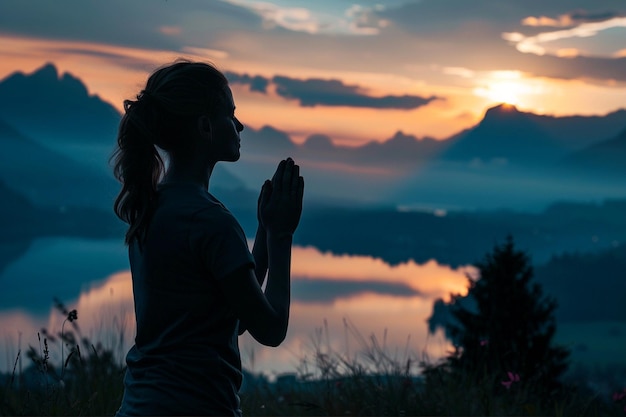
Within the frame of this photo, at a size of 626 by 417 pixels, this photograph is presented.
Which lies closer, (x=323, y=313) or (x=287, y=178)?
(x=287, y=178)

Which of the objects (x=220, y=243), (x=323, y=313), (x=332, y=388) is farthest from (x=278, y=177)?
(x=323, y=313)

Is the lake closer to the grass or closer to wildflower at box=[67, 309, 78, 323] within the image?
the grass

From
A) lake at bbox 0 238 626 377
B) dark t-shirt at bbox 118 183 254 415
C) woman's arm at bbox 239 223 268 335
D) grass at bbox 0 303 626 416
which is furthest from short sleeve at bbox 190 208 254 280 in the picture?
grass at bbox 0 303 626 416

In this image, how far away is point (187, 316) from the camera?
6.50 feet

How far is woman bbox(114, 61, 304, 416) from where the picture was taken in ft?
6.40

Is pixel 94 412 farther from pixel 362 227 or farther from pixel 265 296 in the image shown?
pixel 362 227

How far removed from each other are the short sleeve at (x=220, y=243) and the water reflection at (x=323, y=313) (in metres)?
0.91

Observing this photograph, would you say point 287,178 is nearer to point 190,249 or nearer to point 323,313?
point 190,249

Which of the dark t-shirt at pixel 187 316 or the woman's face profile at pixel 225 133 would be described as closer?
the dark t-shirt at pixel 187 316

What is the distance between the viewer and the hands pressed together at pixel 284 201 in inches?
83.8

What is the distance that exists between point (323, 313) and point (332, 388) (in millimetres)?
1488

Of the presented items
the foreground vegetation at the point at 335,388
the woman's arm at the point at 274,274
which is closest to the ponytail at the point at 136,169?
the woman's arm at the point at 274,274

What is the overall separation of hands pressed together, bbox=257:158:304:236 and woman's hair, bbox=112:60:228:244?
27 centimetres

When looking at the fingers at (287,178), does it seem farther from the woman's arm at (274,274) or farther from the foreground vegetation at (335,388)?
the foreground vegetation at (335,388)
